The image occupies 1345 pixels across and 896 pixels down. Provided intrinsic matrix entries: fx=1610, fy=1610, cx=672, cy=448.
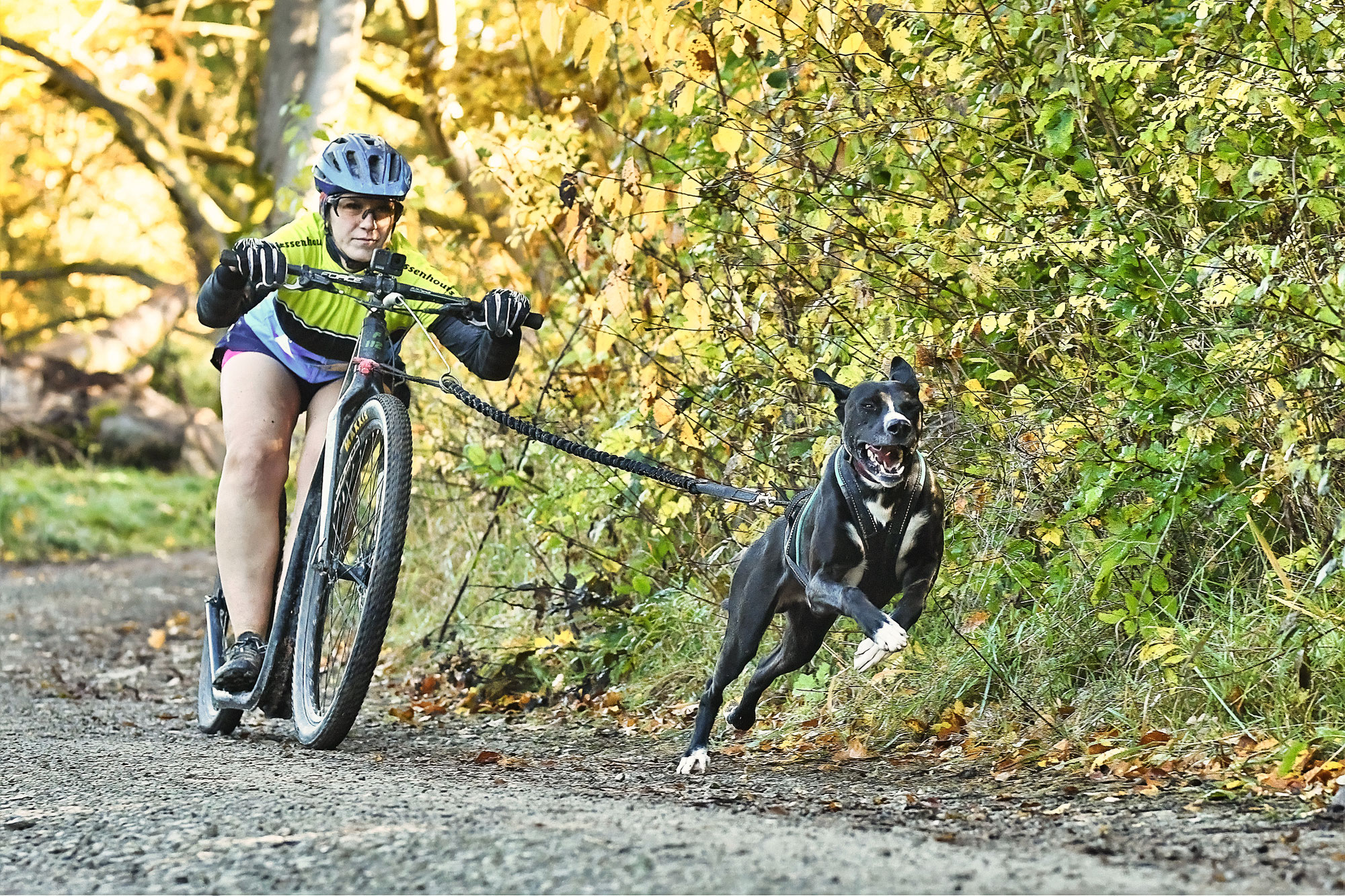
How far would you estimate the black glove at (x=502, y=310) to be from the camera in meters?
4.94

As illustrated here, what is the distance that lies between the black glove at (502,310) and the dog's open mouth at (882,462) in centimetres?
130

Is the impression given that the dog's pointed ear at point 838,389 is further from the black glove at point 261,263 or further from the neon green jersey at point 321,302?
the black glove at point 261,263

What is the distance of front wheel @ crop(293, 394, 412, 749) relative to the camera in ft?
15.8

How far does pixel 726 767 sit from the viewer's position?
188 inches

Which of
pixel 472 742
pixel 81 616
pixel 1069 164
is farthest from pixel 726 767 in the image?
pixel 81 616

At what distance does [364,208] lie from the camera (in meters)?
5.29

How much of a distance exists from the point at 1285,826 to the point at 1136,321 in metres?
1.87

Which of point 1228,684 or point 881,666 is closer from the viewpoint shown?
point 1228,684

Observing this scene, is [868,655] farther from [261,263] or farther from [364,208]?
[364,208]

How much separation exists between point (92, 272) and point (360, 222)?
16.1 meters

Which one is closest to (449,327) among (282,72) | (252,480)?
(252,480)

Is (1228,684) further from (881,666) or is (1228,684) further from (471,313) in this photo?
(471,313)

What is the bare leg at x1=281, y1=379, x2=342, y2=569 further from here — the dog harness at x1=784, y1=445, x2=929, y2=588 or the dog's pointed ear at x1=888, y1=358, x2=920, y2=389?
the dog's pointed ear at x1=888, y1=358, x2=920, y2=389

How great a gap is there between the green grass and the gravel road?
10.1m
